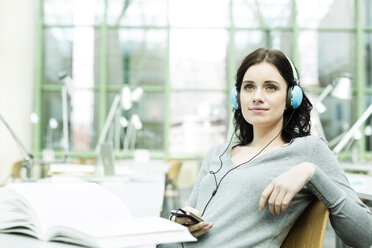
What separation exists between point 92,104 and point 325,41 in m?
4.55

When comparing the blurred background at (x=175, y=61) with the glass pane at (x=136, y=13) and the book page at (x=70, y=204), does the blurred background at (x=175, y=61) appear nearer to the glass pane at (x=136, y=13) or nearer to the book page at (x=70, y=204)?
the glass pane at (x=136, y=13)

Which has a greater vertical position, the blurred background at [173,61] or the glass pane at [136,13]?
the glass pane at [136,13]

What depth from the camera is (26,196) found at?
97cm

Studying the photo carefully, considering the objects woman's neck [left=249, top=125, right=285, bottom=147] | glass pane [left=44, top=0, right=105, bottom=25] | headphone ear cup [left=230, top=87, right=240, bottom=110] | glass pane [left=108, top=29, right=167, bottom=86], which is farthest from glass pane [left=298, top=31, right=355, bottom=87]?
woman's neck [left=249, top=125, right=285, bottom=147]

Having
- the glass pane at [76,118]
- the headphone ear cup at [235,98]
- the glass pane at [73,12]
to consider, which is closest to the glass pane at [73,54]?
the glass pane at [73,12]

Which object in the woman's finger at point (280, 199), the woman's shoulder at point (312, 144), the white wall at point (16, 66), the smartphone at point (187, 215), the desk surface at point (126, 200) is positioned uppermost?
the white wall at point (16, 66)

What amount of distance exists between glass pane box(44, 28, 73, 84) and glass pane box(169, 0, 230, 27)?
2.01 m

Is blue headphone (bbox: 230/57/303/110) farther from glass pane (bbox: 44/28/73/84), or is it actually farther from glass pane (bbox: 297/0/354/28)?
glass pane (bbox: 297/0/354/28)

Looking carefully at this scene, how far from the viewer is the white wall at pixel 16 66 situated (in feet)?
23.6

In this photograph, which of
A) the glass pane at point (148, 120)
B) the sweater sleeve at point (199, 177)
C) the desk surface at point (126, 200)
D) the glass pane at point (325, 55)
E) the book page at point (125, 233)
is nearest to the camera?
the book page at point (125, 233)

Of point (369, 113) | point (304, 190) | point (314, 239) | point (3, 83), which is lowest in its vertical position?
point (314, 239)

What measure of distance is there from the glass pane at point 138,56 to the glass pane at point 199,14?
428mm

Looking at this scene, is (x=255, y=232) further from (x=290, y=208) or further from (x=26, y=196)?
(x=26, y=196)

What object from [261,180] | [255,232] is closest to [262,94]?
[261,180]
